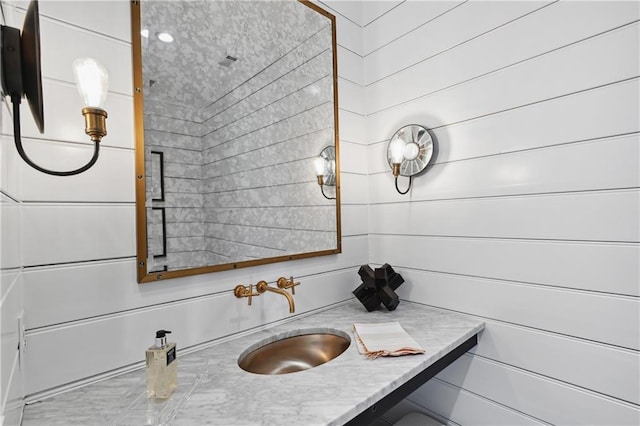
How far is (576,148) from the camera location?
1077 millimetres

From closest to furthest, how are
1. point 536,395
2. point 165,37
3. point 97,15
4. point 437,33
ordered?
point 97,15, point 165,37, point 536,395, point 437,33

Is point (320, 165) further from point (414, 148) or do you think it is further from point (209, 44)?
point (209, 44)

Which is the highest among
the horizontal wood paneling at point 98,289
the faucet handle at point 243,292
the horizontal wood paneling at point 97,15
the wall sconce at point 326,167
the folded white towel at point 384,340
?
the horizontal wood paneling at point 97,15

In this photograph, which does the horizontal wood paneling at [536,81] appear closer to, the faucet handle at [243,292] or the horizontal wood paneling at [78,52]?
the faucet handle at [243,292]

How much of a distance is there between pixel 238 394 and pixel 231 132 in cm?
90

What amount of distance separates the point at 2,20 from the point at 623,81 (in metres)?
1.60

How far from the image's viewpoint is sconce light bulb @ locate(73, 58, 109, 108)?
0.73 meters

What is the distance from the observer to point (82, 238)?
0.93 m

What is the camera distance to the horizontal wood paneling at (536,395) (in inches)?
40.6

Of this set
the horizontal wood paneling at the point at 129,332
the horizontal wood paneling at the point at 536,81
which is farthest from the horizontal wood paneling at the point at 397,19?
the horizontal wood paneling at the point at 129,332

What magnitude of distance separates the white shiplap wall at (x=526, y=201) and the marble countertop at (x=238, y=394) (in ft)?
0.99

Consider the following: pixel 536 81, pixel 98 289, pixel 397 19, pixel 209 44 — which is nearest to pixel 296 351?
pixel 98 289

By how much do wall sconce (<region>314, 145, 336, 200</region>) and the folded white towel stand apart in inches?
25.5

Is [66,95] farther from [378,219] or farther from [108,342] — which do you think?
[378,219]
